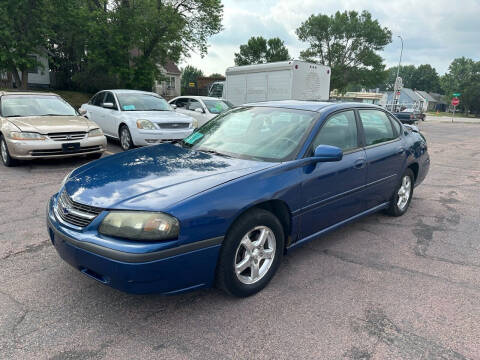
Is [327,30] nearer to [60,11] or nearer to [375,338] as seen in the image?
[60,11]

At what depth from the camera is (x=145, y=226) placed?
2.26m

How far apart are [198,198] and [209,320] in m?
0.87

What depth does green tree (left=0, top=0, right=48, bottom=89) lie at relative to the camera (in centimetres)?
1602

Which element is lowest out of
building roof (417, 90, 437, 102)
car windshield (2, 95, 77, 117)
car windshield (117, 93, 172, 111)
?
car windshield (2, 95, 77, 117)

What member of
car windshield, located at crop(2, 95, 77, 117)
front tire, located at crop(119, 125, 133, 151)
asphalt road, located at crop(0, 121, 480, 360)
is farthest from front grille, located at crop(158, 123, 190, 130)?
asphalt road, located at crop(0, 121, 480, 360)

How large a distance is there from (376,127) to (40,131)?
5580 millimetres

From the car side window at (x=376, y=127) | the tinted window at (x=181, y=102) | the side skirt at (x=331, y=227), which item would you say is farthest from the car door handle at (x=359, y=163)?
the tinted window at (x=181, y=102)

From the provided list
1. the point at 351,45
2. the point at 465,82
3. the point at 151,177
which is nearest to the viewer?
the point at 151,177

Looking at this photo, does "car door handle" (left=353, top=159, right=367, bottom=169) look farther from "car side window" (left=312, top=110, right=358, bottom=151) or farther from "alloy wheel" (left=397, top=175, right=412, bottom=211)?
"alloy wheel" (left=397, top=175, right=412, bottom=211)

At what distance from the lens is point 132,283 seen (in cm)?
224

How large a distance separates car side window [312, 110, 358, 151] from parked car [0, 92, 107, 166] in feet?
16.5

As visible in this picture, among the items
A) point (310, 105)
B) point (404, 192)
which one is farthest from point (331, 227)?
point (404, 192)

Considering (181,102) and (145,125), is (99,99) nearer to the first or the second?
(145,125)

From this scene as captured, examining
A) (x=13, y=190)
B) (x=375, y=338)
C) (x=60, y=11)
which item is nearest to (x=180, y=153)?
(x=375, y=338)
